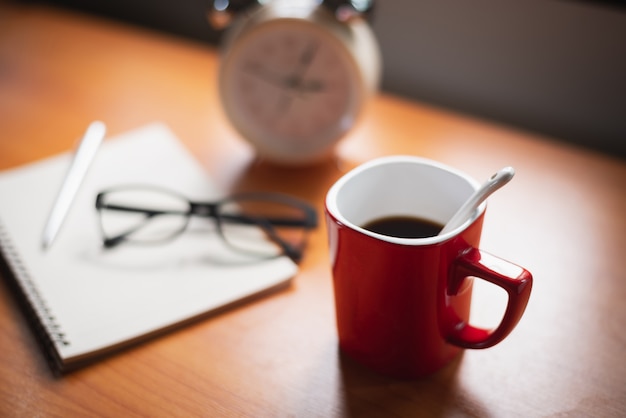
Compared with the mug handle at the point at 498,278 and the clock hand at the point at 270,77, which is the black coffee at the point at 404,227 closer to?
the mug handle at the point at 498,278

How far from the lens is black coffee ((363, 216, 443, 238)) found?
0.57 metres

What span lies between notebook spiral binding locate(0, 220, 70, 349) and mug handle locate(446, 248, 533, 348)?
13.7 inches

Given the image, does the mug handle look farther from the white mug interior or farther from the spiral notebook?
the spiral notebook

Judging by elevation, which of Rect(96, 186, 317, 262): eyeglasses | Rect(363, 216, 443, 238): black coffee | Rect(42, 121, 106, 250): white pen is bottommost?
Rect(96, 186, 317, 262): eyeglasses

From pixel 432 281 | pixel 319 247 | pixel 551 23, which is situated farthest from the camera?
pixel 551 23

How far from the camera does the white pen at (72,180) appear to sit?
2.25ft

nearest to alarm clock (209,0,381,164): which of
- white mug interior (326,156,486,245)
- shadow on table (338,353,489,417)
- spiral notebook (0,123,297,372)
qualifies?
spiral notebook (0,123,297,372)

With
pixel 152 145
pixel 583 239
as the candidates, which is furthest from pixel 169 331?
pixel 583 239

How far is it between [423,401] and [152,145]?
1.67 feet

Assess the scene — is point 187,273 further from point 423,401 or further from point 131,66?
point 131,66

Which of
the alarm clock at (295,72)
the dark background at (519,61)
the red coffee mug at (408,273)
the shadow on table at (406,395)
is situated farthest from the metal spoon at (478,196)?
the dark background at (519,61)

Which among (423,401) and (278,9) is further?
(278,9)

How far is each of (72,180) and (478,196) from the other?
441mm

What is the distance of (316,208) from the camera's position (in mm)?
788
